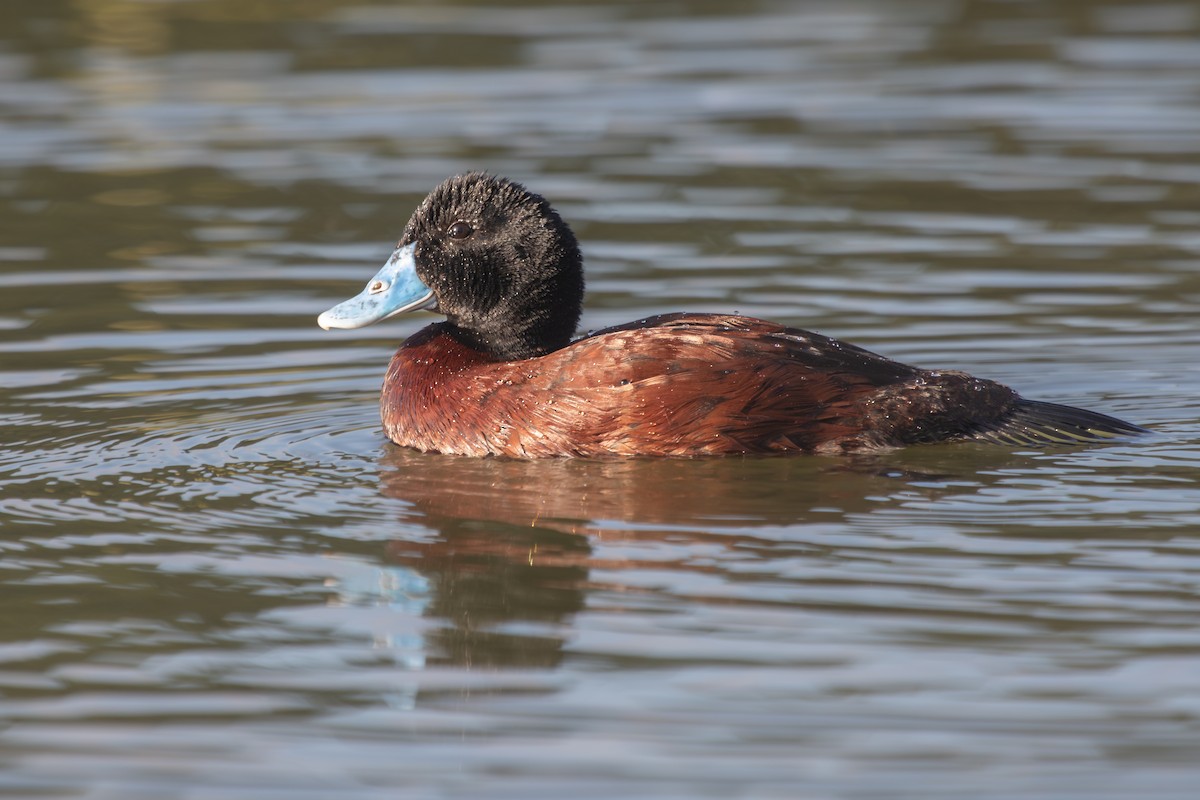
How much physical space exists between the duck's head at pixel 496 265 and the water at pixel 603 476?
2.31 ft

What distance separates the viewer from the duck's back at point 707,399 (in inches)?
303

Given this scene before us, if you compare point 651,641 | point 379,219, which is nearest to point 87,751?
point 651,641

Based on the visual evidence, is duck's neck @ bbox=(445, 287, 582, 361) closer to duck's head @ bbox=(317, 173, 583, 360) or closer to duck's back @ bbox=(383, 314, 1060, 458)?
duck's head @ bbox=(317, 173, 583, 360)

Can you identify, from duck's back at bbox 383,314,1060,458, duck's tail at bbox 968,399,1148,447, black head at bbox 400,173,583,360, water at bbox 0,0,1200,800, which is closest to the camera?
water at bbox 0,0,1200,800

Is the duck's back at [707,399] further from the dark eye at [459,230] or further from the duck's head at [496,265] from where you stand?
the dark eye at [459,230]

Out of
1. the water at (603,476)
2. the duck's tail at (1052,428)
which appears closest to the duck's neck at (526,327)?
the water at (603,476)

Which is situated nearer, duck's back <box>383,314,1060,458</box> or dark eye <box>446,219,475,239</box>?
duck's back <box>383,314,1060,458</box>

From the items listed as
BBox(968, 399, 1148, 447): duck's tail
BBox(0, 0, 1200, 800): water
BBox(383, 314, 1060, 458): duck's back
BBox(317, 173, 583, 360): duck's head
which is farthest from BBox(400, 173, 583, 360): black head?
BBox(968, 399, 1148, 447): duck's tail

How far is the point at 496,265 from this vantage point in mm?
8320

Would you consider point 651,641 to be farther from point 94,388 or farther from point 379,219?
point 379,219

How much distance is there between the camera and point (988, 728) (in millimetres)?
4863

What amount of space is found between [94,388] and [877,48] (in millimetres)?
11140

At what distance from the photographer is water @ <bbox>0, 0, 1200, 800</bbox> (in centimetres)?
493

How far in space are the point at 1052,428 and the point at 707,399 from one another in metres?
1.51
